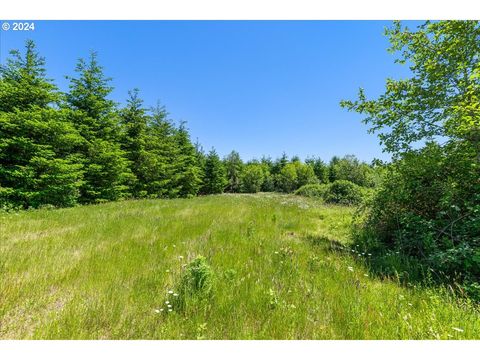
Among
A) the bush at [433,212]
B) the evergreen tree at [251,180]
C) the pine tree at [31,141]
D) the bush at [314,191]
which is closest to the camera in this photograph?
the bush at [433,212]

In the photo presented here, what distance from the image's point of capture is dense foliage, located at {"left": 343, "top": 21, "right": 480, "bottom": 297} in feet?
14.1

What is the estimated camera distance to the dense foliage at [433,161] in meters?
4.29

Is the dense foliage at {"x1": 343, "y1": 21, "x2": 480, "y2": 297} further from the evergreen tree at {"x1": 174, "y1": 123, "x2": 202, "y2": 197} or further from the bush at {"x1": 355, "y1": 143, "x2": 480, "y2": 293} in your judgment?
the evergreen tree at {"x1": 174, "y1": 123, "x2": 202, "y2": 197}

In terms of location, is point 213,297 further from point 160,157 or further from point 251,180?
point 251,180

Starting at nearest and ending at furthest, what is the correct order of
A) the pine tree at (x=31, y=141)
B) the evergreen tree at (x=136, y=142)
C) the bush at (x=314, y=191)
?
the pine tree at (x=31, y=141) → the evergreen tree at (x=136, y=142) → the bush at (x=314, y=191)

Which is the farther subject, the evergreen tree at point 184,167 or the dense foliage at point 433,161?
the evergreen tree at point 184,167

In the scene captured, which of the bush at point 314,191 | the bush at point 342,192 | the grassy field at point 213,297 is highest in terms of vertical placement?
the bush at point 314,191

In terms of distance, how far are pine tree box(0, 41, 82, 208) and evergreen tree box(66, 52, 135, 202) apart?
6.69 feet

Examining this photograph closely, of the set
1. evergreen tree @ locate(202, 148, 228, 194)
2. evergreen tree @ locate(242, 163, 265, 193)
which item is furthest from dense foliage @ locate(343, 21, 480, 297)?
evergreen tree @ locate(242, 163, 265, 193)

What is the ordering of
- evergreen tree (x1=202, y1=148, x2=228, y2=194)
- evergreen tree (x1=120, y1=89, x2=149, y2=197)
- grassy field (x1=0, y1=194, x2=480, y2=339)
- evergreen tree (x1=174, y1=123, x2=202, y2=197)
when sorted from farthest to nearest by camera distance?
evergreen tree (x1=202, y1=148, x2=228, y2=194) → evergreen tree (x1=174, y1=123, x2=202, y2=197) → evergreen tree (x1=120, y1=89, x2=149, y2=197) → grassy field (x1=0, y1=194, x2=480, y2=339)

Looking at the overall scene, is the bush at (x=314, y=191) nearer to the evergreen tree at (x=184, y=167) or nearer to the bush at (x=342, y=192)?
the bush at (x=342, y=192)

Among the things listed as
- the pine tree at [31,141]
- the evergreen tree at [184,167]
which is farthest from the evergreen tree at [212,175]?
the pine tree at [31,141]

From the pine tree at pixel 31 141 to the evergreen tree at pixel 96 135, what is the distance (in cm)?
204
